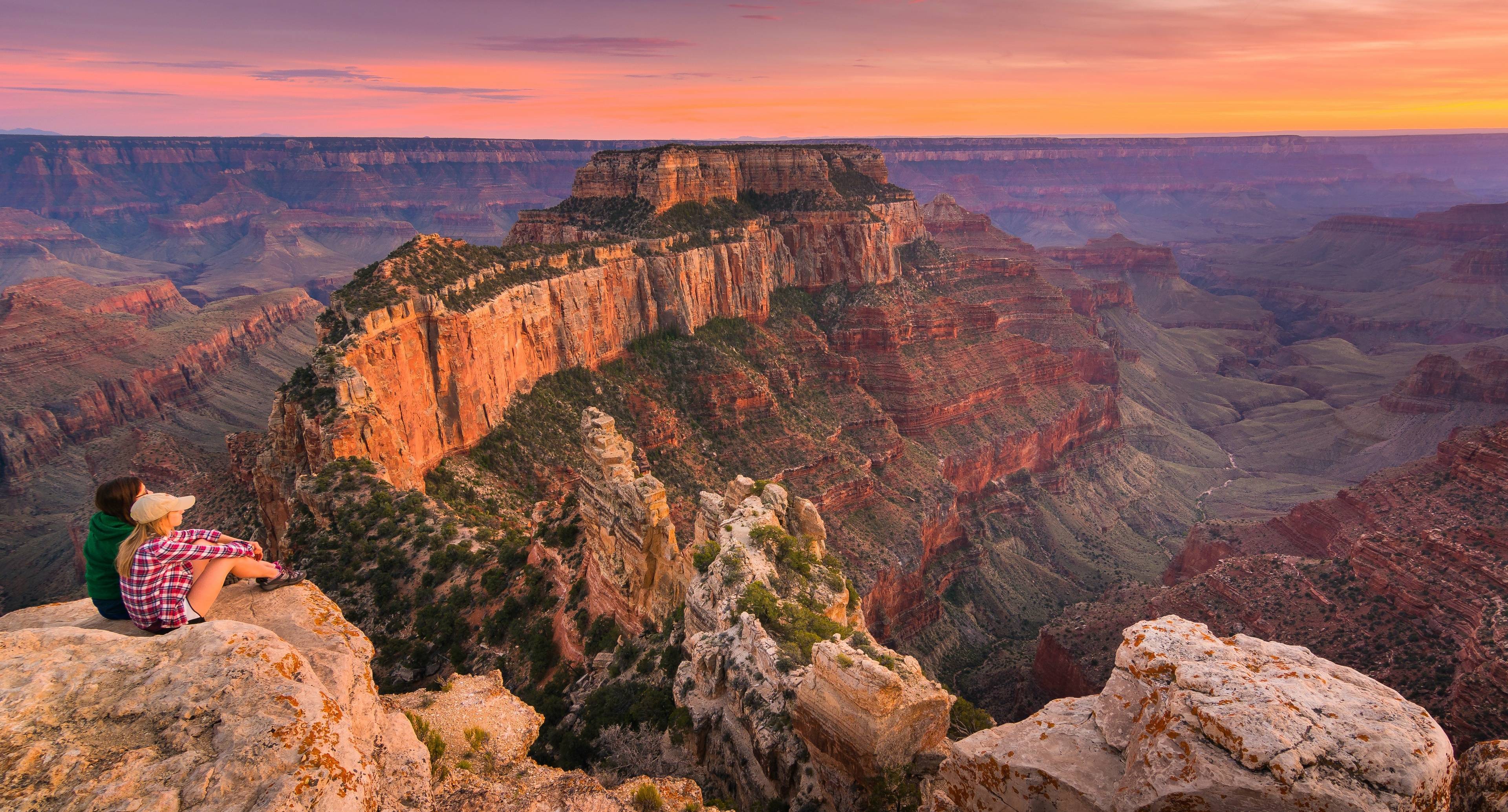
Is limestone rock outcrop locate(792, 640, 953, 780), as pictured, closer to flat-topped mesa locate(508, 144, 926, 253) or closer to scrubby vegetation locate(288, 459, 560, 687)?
scrubby vegetation locate(288, 459, 560, 687)

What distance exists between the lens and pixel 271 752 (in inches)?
379

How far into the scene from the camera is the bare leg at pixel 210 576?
12.1 metres

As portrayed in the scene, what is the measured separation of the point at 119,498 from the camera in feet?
39.2

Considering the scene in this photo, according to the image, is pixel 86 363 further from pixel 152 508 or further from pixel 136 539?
pixel 152 508

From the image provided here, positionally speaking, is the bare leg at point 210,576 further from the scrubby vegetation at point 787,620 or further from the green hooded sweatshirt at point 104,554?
the scrubby vegetation at point 787,620

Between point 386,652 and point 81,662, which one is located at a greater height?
point 81,662

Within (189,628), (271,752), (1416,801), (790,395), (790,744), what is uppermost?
(189,628)

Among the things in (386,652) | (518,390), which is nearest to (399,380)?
(518,390)

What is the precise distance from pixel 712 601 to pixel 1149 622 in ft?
53.9

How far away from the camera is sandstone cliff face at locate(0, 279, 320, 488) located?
4732 inches

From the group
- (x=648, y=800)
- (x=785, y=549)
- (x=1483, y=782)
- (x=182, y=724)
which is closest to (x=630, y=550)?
(x=785, y=549)

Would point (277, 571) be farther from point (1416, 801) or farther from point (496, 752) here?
point (1416, 801)

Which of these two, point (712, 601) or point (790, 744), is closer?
point (790, 744)

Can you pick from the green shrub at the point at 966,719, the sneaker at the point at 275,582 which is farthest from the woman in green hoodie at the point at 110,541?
the green shrub at the point at 966,719
